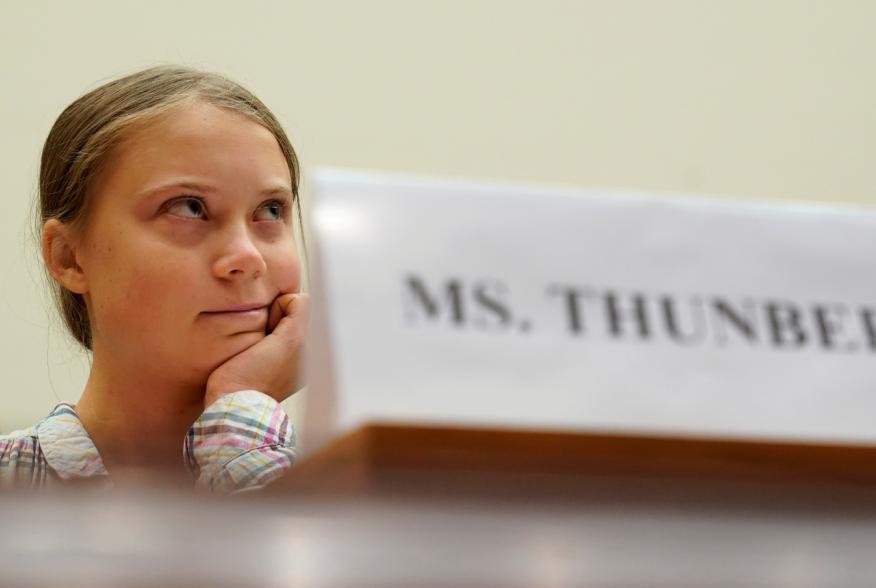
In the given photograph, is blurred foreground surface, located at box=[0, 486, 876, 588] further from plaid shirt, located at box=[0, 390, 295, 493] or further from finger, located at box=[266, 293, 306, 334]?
finger, located at box=[266, 293, 306, 334]

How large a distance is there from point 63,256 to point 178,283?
17 cm

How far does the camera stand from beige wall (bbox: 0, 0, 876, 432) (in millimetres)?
1266

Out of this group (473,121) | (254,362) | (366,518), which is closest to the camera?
(366,518)

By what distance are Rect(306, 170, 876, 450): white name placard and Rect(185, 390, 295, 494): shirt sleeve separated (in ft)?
0.70

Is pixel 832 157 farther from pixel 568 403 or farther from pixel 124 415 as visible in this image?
pixel 568 403

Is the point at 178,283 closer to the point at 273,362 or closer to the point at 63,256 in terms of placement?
the point at 273,362

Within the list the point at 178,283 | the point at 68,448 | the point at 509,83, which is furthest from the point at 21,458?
the point at 509,83

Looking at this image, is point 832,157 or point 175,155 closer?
point 175,155

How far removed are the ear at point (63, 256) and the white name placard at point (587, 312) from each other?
1.57 ft

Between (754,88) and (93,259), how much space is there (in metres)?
1.11

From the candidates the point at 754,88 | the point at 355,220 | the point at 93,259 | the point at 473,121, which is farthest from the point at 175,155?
the point at 754,88

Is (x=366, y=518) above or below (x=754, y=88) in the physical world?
above

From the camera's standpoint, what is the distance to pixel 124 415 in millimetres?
573

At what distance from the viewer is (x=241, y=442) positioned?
1.43 ft
